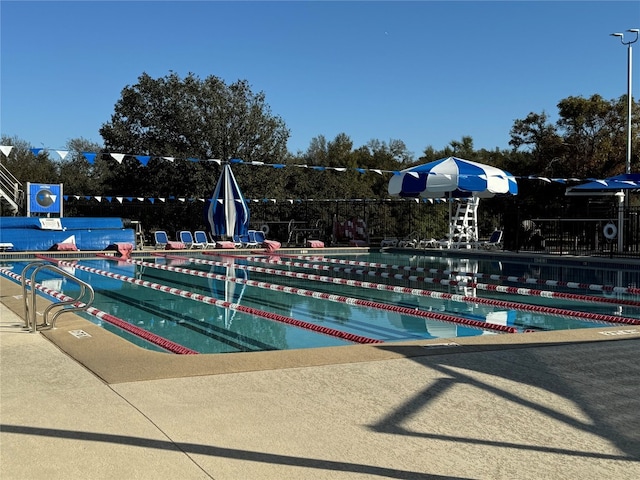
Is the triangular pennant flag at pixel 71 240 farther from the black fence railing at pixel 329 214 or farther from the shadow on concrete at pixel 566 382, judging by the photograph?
the shadow on concrete at pixel 566 382

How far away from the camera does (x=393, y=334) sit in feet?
28.4

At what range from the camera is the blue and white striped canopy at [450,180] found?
20.0 metres

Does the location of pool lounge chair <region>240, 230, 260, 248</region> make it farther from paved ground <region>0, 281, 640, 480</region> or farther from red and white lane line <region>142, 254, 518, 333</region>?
paved ground <region>0, 281, 640, 480</region>

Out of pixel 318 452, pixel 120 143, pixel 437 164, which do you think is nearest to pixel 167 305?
pixel 318 452

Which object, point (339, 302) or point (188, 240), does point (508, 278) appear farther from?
point (188, 240)

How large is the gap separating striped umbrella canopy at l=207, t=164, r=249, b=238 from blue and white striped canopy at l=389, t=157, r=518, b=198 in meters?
6.35

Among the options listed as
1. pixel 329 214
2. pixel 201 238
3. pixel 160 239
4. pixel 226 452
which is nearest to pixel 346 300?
pixel 226 452

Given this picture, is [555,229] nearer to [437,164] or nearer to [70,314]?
[437,164]

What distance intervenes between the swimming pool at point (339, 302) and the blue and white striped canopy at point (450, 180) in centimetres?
286

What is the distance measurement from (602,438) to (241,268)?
14.7 m

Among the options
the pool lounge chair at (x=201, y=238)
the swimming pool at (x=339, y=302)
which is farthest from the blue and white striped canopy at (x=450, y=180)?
the pool lounge chair at (x=201, y=238)

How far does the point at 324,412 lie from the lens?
13.4 ft

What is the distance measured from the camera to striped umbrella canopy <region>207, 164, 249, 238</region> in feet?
79.7

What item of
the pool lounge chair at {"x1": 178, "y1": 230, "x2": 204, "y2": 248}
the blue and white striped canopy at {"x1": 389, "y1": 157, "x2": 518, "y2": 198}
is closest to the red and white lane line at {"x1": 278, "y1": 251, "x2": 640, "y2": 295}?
the blue and white striped canopy at {"x1": 389, "y1": 157, "x2": 518, "y2": 198}
